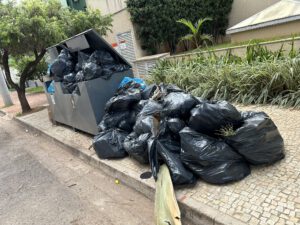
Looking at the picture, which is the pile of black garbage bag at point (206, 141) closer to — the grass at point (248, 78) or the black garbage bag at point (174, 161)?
the black garbage bag at point (174, 161)

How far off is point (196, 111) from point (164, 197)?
93 cm

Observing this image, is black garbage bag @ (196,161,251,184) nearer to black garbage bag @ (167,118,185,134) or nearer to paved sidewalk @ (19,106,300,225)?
paved sidewalk @ (19,106,300,225)

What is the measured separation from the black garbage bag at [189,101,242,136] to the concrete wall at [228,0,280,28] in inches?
448

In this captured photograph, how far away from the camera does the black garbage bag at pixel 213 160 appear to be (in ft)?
8.65

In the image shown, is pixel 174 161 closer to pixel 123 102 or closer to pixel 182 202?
pixel 182 202

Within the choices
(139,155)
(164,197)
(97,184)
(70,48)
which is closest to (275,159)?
(164,197)

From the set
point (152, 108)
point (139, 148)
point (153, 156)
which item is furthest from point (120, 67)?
point (153, 156)

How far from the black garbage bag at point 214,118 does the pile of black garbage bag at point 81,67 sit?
2191 mm

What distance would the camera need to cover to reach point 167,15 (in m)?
11.8

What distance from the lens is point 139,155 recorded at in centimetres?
334

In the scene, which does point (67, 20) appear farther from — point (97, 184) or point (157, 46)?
point (97, 184)

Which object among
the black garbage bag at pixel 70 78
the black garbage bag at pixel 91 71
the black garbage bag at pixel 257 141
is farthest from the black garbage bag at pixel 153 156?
the black garbage bag at pixel 70 78

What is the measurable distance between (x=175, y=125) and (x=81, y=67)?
255 centimetres

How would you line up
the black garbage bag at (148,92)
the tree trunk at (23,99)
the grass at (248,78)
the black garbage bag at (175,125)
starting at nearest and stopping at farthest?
the black garbage bag at (175,125)
the black garbage bag at (148,92)
the grass at (248,78)
the tree trunk at (23,99)
